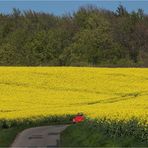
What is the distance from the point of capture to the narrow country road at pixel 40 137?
2021 cm

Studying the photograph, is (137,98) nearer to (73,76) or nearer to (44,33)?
(73,76)

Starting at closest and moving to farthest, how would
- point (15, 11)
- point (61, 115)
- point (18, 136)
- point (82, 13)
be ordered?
point (18, 136) → point (61, 115) → point (82, 13) → point (15, 11)

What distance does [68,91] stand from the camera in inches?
1484

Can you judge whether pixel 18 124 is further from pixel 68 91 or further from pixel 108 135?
pixel 68 91

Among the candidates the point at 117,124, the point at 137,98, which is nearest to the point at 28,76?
the point at 137,98

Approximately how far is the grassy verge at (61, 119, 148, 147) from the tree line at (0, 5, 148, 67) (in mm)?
45865

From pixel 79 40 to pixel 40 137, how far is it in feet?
181

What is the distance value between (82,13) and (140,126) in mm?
71957

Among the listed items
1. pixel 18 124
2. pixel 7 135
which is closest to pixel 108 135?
pixel 7 135

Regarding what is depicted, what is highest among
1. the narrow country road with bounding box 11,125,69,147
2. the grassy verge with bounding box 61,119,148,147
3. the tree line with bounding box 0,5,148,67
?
the tree line with bounding box 0,5,148,67

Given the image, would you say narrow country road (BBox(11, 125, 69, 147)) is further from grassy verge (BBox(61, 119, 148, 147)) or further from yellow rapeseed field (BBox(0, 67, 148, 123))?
yellow rapeseed field (BBox(0, 67, 148, 123))

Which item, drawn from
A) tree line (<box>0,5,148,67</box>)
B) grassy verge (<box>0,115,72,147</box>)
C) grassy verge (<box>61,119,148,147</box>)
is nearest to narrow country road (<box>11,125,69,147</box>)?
grassy verge (<box>0,115,72,147</box>)

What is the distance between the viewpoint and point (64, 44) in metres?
78.9

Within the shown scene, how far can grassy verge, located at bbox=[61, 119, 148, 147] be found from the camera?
56.5 feet
